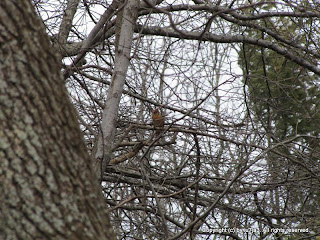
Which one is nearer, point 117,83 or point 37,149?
point 37,149

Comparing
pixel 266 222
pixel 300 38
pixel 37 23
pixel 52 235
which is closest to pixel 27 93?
pixel 37 23

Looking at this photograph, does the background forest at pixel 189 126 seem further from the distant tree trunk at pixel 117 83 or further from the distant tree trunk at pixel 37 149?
the distant tree trunk at pixel 37 149

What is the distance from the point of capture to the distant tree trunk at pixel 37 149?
1.55m

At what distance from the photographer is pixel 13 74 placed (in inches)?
63.7

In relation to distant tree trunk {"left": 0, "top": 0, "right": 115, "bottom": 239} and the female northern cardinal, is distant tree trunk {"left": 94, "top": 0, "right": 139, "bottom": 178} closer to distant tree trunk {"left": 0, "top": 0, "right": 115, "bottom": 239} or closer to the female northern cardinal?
the female northern cardinal

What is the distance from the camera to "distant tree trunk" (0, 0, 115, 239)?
5.09 feet

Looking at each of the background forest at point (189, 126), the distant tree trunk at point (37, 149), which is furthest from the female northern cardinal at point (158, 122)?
the distant tree trunk at point (37, 149)

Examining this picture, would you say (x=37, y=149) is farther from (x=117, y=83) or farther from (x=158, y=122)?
(x=158, y=122)

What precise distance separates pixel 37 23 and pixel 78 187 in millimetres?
651

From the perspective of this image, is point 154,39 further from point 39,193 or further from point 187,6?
point 39,193

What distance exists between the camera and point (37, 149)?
5.23 feet

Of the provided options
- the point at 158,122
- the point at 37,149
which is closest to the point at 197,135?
the point at 158,122

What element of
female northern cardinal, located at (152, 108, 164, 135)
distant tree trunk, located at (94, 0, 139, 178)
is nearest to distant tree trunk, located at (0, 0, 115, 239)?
distant tree trunk, located at (94, 0, 139, 178)

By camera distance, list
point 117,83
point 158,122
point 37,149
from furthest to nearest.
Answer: point 158,122
point 117,83
point 37,149
